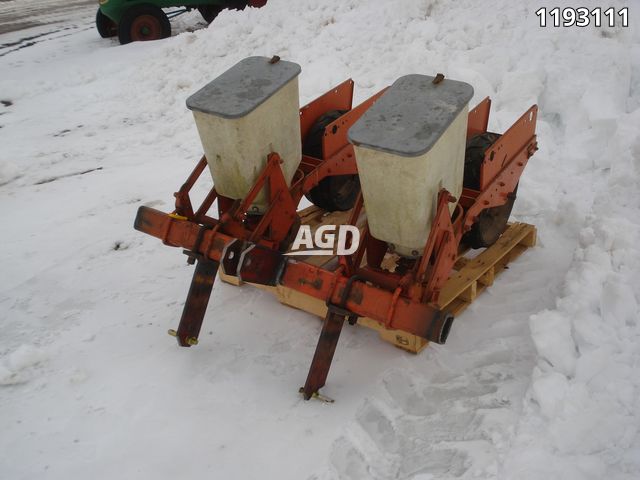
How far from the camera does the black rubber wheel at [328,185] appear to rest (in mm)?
4664

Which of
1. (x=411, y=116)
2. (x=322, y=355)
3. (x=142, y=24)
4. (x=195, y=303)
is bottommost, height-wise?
(x=322, y=355)

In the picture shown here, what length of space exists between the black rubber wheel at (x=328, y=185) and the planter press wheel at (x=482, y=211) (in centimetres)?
101

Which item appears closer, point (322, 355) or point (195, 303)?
point (322, 355)

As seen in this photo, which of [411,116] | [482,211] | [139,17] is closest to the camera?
[411,116]

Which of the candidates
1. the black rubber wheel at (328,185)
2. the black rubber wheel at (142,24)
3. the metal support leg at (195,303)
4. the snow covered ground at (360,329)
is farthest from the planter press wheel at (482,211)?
the black rubber wheel at (142,24)

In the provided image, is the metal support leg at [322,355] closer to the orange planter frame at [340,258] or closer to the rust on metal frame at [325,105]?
the orange planter frame at [340,258]

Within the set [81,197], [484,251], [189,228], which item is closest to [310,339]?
[189,228]

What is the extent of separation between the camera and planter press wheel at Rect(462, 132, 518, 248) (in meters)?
4.02

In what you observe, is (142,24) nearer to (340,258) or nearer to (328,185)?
(328,185)

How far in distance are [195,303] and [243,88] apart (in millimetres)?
1289

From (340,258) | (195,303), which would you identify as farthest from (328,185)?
(195,303)

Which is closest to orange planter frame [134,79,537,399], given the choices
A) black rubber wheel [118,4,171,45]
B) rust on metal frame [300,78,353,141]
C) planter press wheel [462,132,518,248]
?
planter press wheel [462,132,518,248]

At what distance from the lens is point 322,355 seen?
3.56 metres

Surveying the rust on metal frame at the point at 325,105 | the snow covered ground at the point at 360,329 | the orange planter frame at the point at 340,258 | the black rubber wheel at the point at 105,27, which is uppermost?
the rust on metal frame at the point at 325,105
